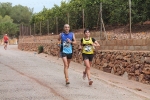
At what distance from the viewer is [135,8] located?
19.4 metres

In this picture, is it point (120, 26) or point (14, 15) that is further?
point (14, 15)

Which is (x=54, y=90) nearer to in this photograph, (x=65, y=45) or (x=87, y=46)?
(x=65, y=45)

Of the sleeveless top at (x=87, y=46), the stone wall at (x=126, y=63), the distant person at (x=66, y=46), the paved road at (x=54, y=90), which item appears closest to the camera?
the paved road at (x=54, y=90)

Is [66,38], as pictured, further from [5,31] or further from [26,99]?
[5,31]

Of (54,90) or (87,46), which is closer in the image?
(54,90)

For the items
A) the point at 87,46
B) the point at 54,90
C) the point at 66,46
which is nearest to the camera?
the point at 54,90

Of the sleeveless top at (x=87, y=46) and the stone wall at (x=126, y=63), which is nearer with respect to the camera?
the sleeveless top at (x=87, y=46)

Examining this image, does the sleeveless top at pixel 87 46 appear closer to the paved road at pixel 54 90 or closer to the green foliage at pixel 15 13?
the paved road at pixel 54 90

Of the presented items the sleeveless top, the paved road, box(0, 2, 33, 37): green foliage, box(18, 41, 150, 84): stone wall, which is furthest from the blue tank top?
box(0, 2, 33, 37): green foliage

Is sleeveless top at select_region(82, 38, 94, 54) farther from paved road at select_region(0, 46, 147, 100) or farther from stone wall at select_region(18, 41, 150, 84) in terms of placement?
stone wall at select_region(18, 41, 150, 84)

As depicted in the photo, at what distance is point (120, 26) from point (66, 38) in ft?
37.6

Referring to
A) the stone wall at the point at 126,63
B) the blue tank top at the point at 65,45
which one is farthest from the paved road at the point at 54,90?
the stone wall at the point at 126,63

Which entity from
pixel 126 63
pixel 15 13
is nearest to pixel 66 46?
pixel 126 63

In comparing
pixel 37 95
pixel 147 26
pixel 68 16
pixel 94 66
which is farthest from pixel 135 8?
pixel 37 95
